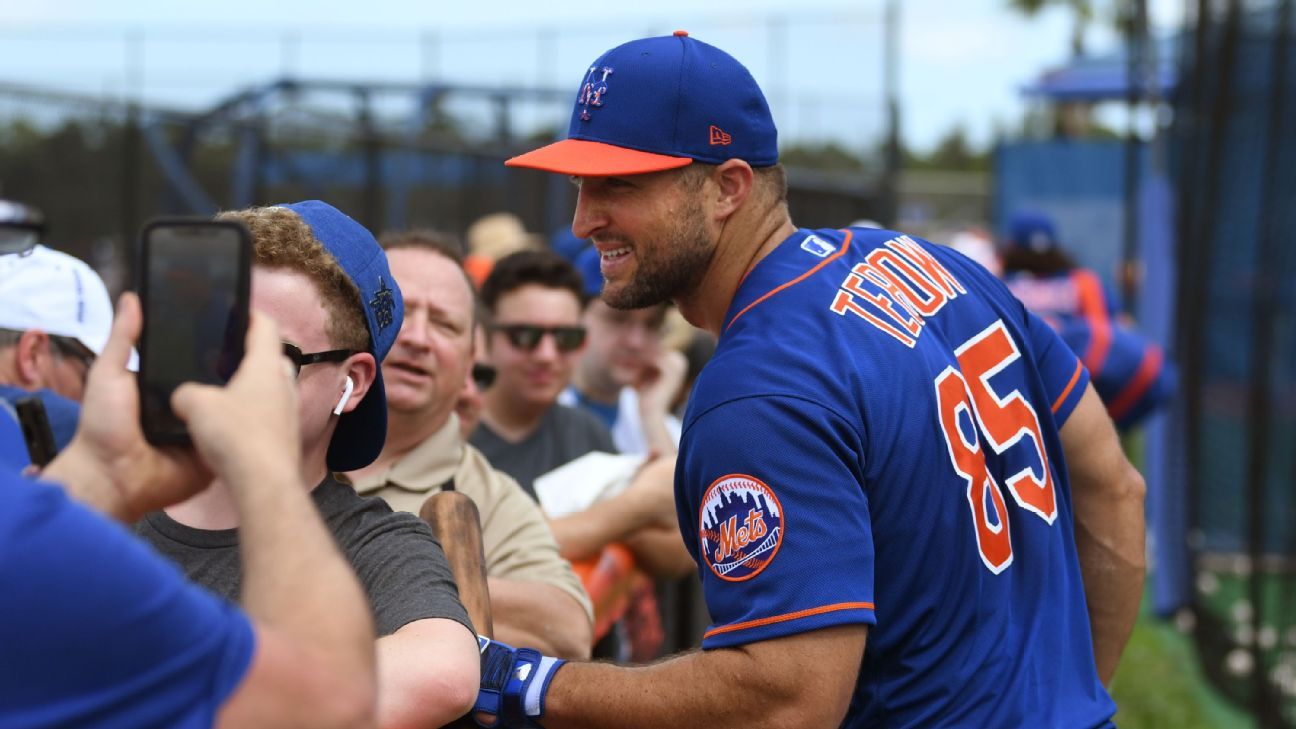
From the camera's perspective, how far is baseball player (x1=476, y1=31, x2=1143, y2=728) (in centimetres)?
233

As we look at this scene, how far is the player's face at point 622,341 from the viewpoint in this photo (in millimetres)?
5832

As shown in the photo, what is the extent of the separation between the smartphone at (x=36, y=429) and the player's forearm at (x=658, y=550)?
5.43 ft

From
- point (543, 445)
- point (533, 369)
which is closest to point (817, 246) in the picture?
point (533, 369)

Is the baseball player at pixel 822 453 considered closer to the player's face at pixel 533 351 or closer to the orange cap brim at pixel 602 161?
the orange cap brim at pixel 602 161

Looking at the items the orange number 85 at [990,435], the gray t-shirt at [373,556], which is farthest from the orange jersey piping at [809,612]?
the gray t-shirt at [373,556]

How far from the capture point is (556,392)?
193 inches

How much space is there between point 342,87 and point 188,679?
15.3 metres

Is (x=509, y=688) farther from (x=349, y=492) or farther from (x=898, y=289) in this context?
(x=898, y=289)

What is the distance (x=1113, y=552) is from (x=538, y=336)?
2310 millimetres

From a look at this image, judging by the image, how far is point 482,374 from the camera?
434 cm

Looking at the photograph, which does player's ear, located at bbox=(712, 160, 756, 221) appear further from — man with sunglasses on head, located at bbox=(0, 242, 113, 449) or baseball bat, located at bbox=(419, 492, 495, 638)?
man with sunglasses on head, located at bbox=(0, 242, 113, 449)

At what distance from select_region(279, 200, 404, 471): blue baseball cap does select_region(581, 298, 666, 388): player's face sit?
3.38 meters

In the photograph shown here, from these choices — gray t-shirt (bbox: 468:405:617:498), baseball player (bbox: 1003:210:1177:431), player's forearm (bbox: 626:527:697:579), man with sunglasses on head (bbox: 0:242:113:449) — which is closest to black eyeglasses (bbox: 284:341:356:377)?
man with sunglasses on head (bbox: 0:242:113:449)

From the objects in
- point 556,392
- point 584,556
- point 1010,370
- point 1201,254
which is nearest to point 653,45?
point 1010,370
